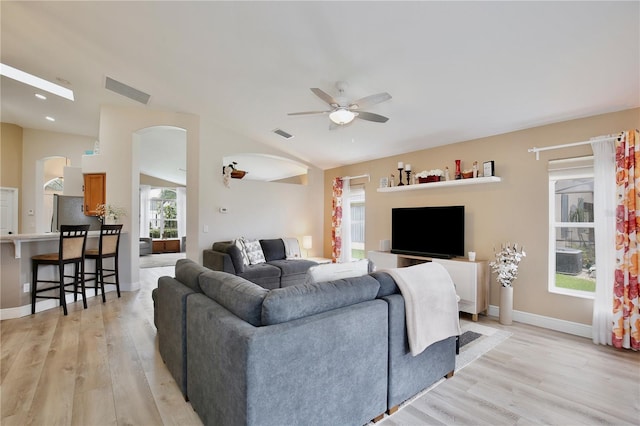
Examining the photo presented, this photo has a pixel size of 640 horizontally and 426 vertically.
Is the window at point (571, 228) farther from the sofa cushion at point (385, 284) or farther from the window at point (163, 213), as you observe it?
the window at point (163, 213)

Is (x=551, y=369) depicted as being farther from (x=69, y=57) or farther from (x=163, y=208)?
(x=163, y=208)

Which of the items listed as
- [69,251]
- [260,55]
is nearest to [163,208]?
[69,251]

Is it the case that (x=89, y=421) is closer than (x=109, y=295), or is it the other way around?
(x=89, y=421)

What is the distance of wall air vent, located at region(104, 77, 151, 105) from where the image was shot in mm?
4379

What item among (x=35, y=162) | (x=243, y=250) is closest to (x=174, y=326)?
(x=243, y=250)

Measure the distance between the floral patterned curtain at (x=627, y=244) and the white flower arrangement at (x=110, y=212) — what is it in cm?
691

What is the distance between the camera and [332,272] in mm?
2176

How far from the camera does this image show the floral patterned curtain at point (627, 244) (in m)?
2.93

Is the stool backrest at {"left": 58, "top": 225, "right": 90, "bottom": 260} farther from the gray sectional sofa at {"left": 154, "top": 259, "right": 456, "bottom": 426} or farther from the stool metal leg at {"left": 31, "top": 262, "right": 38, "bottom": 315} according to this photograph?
the gray sectional sofa at {"left": 154, "top": 259, "right": 456, "bottom": 426}

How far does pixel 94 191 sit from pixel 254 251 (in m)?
3.11

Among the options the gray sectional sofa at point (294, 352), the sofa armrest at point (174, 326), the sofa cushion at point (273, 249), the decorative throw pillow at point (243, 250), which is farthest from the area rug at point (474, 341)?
the decorative throw pillow at point (243, 250)

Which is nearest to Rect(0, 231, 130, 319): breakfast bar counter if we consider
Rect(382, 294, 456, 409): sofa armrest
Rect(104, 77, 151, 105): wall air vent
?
Rect(104, 77, 151, 105): wall air vent

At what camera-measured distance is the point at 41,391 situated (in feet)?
7.34

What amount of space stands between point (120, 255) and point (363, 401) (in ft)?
16.9
